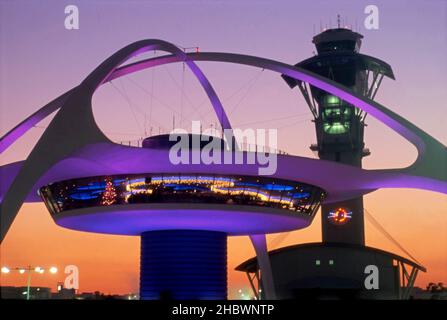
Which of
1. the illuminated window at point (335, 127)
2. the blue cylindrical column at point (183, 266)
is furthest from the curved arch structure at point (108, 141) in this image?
the illuminated window at point (335, 127)

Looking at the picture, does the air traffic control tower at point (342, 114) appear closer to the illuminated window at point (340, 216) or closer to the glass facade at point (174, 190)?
the illuminated window at point (340, 216)

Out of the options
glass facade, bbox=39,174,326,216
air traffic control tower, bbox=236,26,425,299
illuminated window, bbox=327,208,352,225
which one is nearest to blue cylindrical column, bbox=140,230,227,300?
glass facade, bbox=39,174,326,216

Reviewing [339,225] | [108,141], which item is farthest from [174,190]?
[339,225]

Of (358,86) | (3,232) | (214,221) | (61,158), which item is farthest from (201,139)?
(358,86)

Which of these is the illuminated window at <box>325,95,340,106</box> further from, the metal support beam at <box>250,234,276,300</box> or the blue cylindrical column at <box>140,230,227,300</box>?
the blue cylindrical column at <box>140,230,227,300</box>
